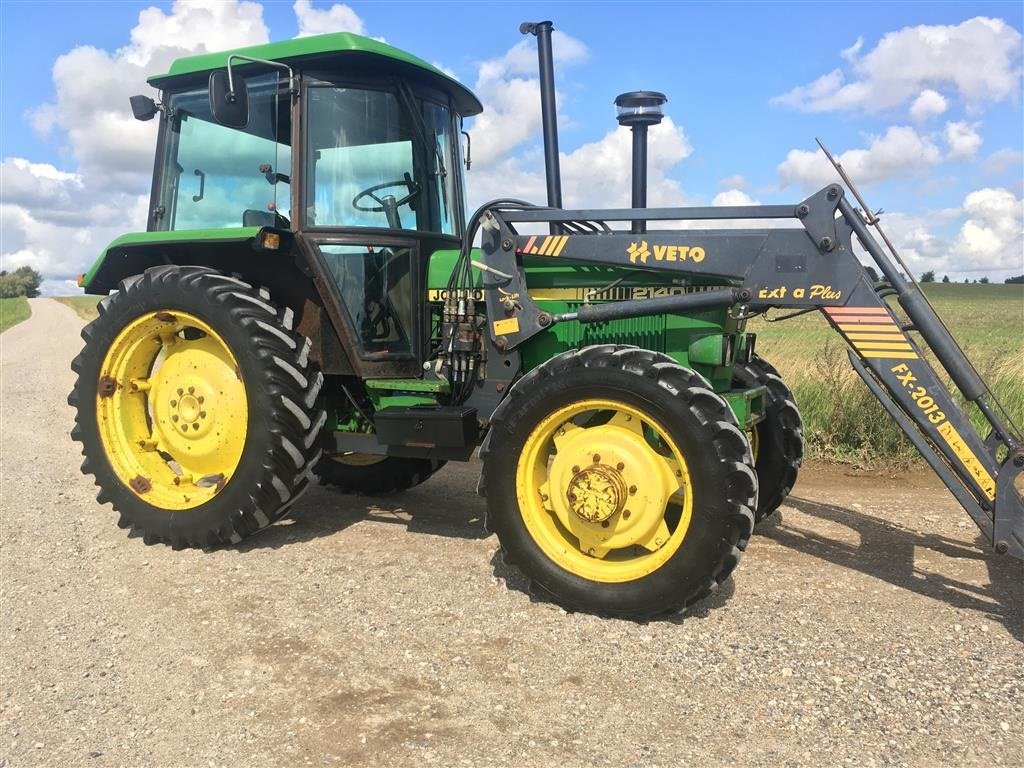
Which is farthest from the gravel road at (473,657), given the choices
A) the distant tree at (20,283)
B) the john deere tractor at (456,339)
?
the distant tree at (20,283)

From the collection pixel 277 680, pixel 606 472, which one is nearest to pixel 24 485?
pixel 277 680

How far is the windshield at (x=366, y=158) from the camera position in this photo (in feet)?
14.6

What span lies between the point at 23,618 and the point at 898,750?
3.56m

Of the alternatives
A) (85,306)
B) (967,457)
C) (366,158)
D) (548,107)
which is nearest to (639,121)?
(548,107)

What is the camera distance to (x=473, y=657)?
10.3 ft

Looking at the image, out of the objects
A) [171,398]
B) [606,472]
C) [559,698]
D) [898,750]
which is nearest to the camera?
[898,750]

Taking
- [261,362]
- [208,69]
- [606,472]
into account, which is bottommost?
[606,472]

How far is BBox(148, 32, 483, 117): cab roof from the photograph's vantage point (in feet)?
14.0

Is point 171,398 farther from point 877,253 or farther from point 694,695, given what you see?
point 877,253

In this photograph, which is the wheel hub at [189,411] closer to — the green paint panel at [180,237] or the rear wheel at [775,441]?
the green paint panel at [180,237]

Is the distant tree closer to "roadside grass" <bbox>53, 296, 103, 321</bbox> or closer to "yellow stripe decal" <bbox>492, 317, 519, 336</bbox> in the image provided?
"roadside grass" <bbox>53, 296, 103, 321</bbox>

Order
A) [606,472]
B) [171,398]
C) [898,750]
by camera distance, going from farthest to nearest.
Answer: [171,398]
[606,472]
[898,750]

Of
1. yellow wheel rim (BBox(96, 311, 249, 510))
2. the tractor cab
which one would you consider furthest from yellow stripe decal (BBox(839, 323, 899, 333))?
yellow wheel rim (BBox(96, 311, 249, 510))

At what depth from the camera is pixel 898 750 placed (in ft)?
8.20
